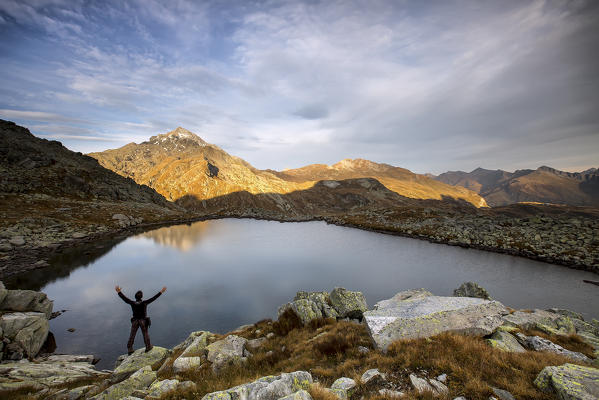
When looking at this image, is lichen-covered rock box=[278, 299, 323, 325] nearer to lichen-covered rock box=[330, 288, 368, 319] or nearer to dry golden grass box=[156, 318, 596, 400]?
lichen-covered rock box=[330, 288, 368, 319]

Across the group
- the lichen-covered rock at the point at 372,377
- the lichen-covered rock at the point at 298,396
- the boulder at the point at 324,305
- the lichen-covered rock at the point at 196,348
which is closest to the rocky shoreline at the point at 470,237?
the lichen-covered rock at the point at 196,348

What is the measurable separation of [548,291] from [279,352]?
39765 mm

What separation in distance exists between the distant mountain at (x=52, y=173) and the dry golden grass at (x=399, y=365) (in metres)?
108

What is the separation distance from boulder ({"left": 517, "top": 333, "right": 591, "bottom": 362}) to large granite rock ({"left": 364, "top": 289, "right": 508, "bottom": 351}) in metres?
0.97

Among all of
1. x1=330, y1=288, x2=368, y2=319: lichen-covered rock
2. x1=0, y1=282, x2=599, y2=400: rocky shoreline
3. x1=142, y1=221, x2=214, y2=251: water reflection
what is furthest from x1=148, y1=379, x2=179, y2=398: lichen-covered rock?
x1=142, y1=221, x2=214, y2=251: water reflection

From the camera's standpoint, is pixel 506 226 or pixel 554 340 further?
pixel 506 226

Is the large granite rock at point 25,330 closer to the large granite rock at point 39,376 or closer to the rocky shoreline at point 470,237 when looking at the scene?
the large granite rock at point 39,376

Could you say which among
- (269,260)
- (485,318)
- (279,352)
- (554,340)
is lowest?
(269,260)

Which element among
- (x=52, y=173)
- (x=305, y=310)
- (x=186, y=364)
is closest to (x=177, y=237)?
(x=305, y=310)

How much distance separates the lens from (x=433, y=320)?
10.8 metres

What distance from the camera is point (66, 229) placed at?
5550 cm

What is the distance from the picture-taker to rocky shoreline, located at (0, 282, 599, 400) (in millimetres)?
6879

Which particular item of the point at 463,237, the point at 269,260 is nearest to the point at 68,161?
the point at 269,260

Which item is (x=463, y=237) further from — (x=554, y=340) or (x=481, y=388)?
(x=481, y=388)
